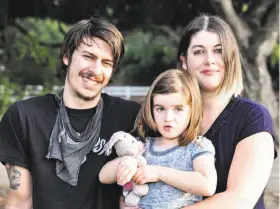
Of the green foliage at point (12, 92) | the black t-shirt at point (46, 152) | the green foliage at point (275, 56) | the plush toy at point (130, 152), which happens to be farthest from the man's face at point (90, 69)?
the green foliage at point (12, 92)

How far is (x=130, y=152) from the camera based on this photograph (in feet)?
8.43

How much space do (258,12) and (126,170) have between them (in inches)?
187

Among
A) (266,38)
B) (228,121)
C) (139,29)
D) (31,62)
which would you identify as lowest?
A: (228,121)

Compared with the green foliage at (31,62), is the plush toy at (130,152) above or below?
below

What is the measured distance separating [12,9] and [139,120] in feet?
22.4

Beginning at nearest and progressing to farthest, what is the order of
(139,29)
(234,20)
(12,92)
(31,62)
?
(234,20)
(139,29)
(12,92)
(31,62)

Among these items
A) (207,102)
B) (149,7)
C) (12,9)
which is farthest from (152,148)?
(12,9)

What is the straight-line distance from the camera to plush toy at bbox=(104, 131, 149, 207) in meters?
2.53

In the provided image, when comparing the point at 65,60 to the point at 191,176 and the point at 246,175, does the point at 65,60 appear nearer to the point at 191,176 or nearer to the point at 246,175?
the point at 191,176

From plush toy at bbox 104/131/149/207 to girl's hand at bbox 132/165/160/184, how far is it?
0.14 ft

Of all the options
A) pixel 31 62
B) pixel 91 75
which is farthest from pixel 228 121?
pixel 31 62

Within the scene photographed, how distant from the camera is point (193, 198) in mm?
2525

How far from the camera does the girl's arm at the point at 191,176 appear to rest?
95.5 inches

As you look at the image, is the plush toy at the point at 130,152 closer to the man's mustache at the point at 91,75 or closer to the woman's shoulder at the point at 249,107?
the man's mustache at the point at 91,75
